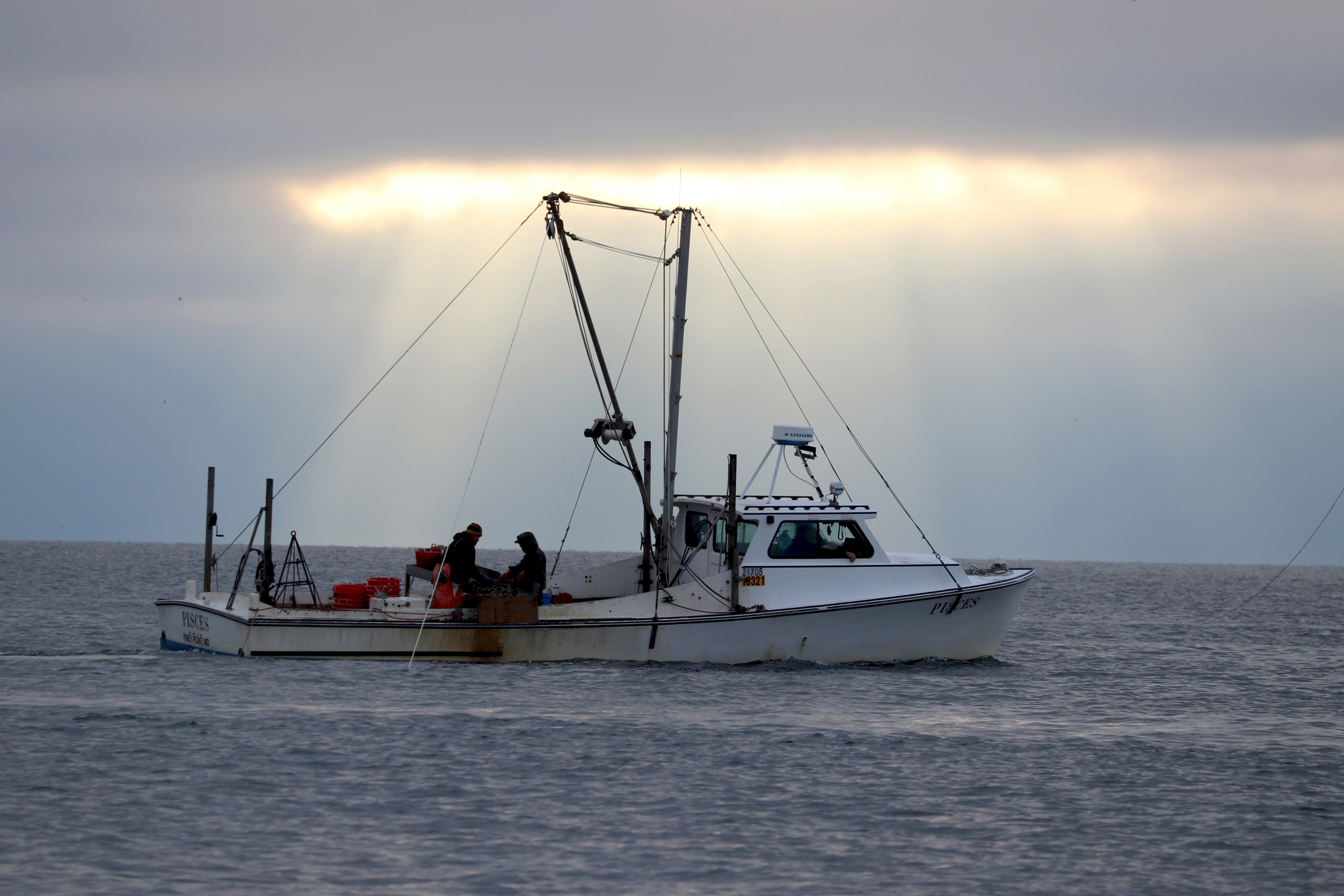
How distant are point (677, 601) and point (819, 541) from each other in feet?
8.12

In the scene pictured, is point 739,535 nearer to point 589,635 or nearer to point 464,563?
point 589,635

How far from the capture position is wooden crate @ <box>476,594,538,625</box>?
63.0 ft

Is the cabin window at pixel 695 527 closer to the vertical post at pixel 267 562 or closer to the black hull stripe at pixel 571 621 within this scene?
the black hull stripe at pixel 571 621

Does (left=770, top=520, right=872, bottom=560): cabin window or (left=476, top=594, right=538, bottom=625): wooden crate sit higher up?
(left=770, top=520, right=872, bottom=560): cabin window

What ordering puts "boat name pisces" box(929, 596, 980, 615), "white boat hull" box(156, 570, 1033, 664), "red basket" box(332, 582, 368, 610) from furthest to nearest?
"boat name pisces" box(929, 596, 980, 615), "red basket" box(332, 582, 368, 610), "white boat hull" box(156, 570, 1033, 664)

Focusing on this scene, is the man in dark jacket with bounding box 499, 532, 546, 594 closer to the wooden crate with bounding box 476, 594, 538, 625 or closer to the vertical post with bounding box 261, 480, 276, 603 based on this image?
the wooden crate with bounding box 476, 594, 538, 625

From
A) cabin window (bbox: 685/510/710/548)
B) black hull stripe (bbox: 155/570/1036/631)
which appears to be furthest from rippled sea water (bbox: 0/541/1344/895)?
cabin window (bbox: 685/510/710/548)

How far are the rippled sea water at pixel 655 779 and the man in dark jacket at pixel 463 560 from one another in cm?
149

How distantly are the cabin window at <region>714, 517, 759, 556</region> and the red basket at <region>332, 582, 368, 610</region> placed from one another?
18.0 feet

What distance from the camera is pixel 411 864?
1031cm

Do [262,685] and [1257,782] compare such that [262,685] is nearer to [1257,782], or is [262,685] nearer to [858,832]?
[858,832]

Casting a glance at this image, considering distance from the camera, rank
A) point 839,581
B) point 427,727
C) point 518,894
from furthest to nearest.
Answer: point 839,581
point 427,727
point 518,894

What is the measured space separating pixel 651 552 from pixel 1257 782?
9712 mm

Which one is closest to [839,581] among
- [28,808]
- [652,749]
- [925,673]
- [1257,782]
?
[925,673]
